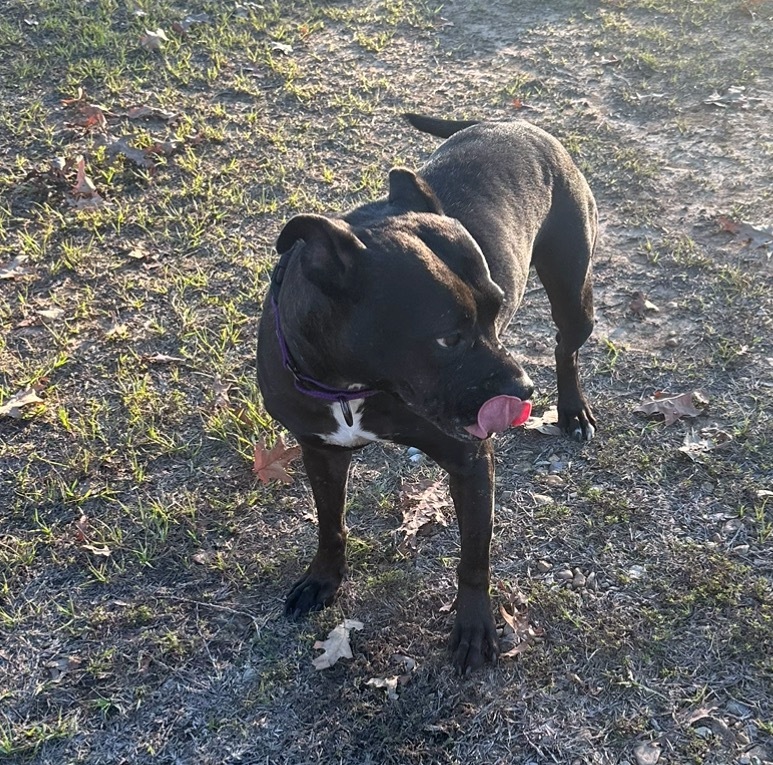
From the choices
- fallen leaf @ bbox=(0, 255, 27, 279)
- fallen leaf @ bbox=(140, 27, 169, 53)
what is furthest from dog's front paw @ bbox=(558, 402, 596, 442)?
fallen leaf @ bbox=(140, 27, 169, 53)

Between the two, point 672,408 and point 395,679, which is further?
point 672,408

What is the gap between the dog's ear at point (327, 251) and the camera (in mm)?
2258

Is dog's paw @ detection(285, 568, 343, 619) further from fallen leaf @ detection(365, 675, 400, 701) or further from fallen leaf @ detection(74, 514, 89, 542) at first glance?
fallen leaf @ detection(74, 514, 89, 542)

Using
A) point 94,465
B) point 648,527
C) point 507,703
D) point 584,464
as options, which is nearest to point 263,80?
point 94,465

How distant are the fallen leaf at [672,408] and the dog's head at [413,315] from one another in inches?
68.5

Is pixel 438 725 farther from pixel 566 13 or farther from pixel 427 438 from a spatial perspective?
pixel 566 13

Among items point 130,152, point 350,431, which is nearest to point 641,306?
point 350,431

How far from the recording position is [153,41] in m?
6.75

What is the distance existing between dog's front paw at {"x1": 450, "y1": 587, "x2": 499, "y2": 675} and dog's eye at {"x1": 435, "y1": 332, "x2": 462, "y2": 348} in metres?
1.04

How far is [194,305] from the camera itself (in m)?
4.64

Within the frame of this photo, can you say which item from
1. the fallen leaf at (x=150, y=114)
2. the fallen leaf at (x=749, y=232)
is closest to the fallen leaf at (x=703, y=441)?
the fallen leaf at (x=749, y=232)

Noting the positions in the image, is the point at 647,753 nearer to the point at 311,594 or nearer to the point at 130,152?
the point at 311,594

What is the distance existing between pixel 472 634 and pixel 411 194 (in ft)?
5.11

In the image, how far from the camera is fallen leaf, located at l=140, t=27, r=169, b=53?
6738 mm
